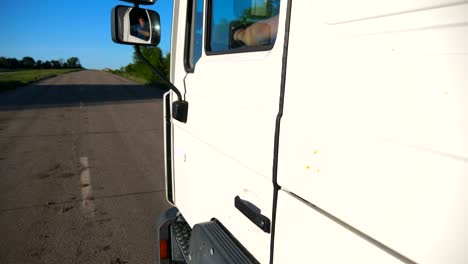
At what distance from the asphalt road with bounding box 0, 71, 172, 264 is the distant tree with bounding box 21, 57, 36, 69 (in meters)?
94.6

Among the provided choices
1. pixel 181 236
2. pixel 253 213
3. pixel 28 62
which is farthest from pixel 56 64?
pixel 253 213

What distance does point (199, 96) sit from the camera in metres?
1.78

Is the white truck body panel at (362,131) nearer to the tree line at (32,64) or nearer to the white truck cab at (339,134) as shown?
the white truck cab at (339,134)

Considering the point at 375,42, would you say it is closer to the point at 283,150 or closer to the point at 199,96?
the point at 283,150

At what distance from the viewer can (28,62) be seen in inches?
3647

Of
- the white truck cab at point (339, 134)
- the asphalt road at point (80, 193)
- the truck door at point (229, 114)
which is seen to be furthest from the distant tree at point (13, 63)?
the white truck cab at point (339, 134)

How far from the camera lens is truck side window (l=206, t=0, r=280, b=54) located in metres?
1.33

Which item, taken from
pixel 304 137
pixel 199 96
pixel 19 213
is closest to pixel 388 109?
pixel 304 137

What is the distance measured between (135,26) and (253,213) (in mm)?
1255

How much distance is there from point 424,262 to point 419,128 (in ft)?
0.91

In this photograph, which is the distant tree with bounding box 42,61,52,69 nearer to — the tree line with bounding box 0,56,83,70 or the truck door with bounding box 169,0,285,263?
the tree line with bounding box 0,56,83,70

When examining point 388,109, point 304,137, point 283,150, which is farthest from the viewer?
point 283,150

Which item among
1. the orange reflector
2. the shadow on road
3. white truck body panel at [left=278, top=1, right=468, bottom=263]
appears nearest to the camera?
white truck body panel at [left=278, top=1, right=468, bottom=263]

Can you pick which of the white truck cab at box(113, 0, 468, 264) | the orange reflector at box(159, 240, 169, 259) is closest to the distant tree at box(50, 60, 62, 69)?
the orange reflector at box(159, 240, 169, 259)
